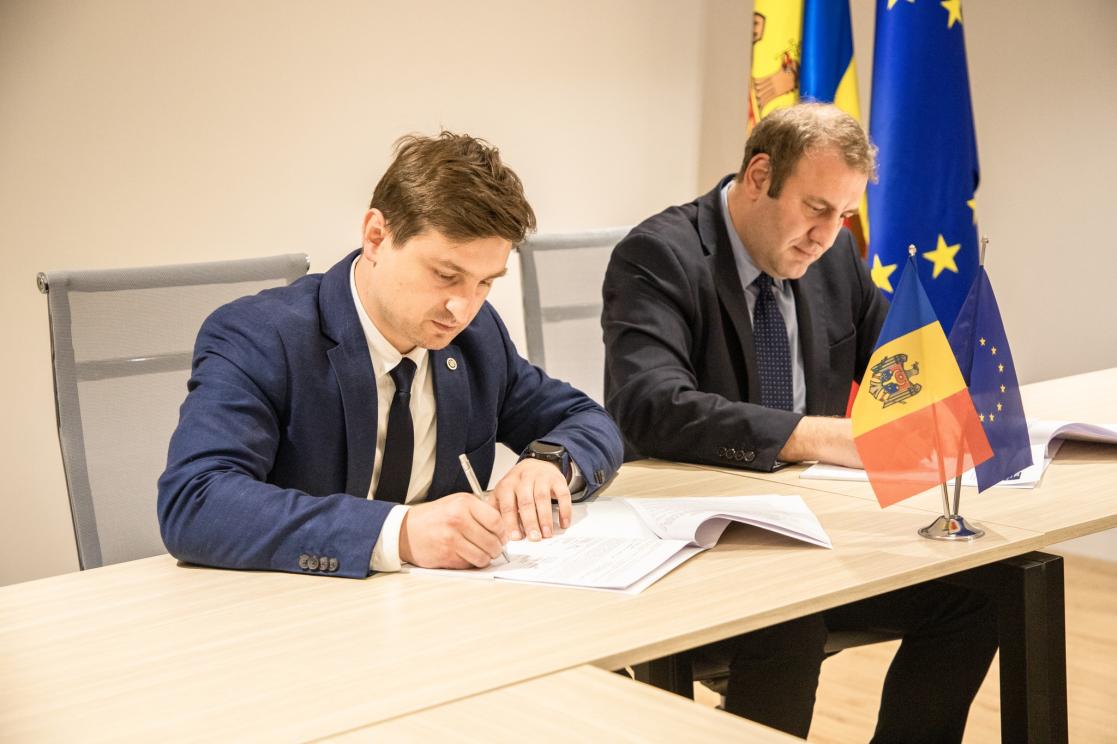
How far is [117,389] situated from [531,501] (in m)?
0.76

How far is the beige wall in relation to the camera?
2.90 metres

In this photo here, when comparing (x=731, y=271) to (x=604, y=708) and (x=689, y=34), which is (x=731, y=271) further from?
(x=689, y=34)

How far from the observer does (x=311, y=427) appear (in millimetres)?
1613

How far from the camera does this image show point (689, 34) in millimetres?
4156

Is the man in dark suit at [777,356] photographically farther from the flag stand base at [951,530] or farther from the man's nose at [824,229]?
the flag stand base at [951,530]

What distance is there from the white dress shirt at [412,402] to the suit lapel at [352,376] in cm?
1

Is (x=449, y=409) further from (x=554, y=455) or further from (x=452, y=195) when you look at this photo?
(x=452, y=195)

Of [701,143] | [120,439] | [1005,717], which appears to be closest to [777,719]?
[1005,717]

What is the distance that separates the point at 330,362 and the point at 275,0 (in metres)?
1.94

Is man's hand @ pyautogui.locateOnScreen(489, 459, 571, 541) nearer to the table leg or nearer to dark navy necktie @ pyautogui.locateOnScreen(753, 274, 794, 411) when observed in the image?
the table leg

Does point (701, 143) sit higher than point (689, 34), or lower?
lower

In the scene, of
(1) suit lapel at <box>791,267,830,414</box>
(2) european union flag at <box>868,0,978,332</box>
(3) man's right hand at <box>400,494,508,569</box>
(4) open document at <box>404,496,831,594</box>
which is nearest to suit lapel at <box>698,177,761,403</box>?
(1) suit lapel at <box>791,267,830,414</box>

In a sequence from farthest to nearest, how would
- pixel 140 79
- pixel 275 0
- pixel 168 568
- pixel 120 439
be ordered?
pixel 275 0
pixel 140 79
pixel 120 439
pixel 168 568

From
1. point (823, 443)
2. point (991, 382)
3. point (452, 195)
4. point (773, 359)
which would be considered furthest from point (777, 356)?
→ point (452, 195)
